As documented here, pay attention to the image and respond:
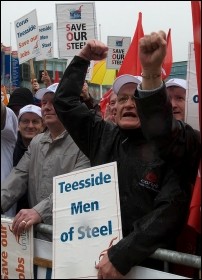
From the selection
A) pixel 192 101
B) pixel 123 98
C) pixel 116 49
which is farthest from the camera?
pixel 116 49

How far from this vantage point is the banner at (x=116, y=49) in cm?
757

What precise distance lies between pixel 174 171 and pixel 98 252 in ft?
1.83

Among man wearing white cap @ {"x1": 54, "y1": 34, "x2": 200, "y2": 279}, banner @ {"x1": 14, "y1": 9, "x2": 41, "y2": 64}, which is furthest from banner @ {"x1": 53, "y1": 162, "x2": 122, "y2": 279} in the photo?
banner @ {"x1": 14, "y1": 9, "x2": 41, "y2": 64}

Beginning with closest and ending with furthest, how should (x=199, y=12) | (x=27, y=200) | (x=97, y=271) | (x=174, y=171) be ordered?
(x=199, y=12), (x=97, y=271), (x=174, y=171), (x=27, y=200)

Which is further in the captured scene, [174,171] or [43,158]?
[43,158]

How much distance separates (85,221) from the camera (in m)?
2.23

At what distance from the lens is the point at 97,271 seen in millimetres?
2145

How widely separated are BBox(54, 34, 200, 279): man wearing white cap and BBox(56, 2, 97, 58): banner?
9.95 feet

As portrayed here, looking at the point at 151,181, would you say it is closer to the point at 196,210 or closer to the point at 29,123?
the point at 196,210

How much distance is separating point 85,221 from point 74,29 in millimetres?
4009

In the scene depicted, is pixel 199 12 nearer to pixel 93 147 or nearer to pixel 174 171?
pixel 174 171


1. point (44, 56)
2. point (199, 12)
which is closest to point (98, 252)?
point (199, 12)

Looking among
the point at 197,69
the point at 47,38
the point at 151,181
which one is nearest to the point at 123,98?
the point at 151,181

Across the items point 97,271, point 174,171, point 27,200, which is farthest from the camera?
point 27,200
